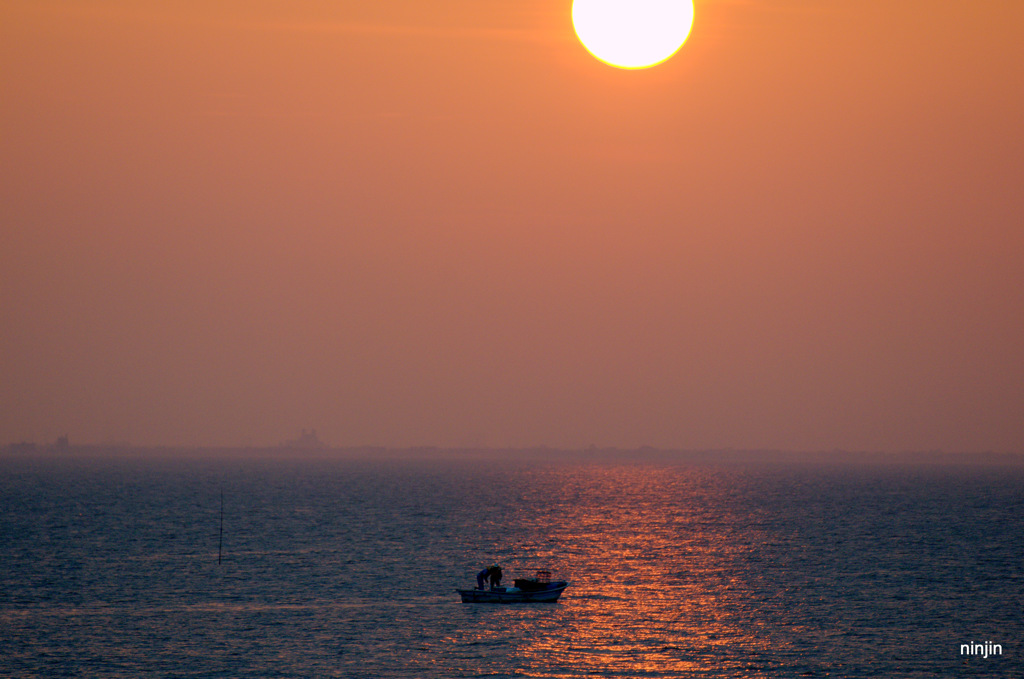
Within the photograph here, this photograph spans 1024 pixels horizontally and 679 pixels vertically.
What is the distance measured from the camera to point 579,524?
155 meters

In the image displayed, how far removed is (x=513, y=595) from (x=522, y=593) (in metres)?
0.75

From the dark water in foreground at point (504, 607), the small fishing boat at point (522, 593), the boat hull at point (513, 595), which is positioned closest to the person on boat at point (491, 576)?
the small fishing boat at point (522, 593)

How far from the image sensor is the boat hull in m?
81.2

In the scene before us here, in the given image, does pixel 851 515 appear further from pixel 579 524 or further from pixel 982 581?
pixel 982 581

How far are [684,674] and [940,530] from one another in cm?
10665

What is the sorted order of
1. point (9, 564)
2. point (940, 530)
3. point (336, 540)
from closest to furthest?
point (9, 564), point (336, 540), point (940, 530)

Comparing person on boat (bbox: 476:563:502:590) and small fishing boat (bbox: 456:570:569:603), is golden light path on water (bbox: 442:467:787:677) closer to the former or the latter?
small fishing boat (bbox: 456:570:569:603)

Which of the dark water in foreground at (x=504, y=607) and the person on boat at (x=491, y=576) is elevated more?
the person on boat at (x=491, y=576)

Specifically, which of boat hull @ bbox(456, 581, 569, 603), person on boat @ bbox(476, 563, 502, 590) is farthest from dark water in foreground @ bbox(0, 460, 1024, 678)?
person on boat @ bbox(476, 563, 502, 590)

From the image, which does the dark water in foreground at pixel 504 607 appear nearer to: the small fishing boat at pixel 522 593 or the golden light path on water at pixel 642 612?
the golden light path on water at pixel 642 612

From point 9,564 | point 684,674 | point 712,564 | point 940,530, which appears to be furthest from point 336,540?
point 940,530

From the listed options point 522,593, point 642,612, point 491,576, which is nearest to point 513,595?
point 522,593

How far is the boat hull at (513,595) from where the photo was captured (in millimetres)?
81188

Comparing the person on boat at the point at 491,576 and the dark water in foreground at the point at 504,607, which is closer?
the dark water in foreground at the point at 504,607
